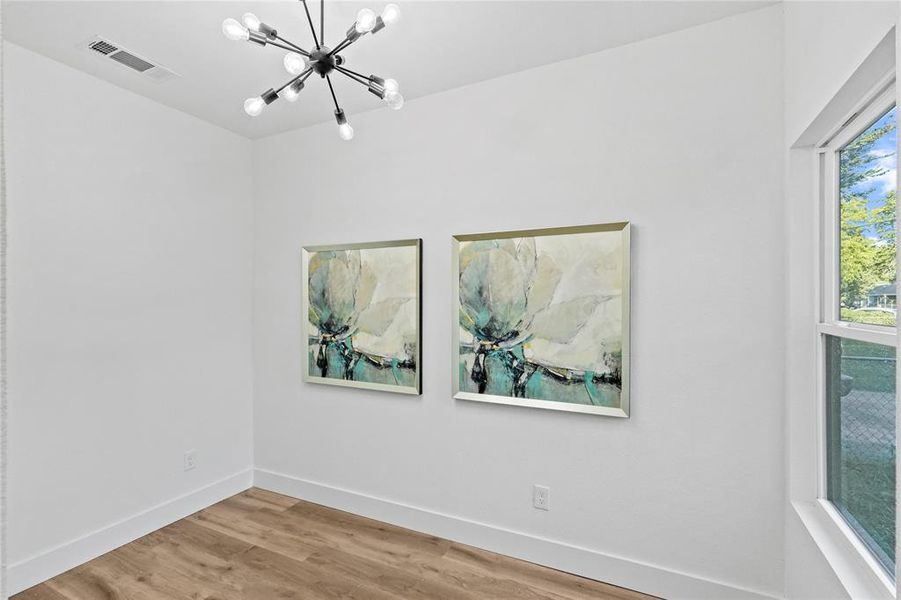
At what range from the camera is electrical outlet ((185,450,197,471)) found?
3.08 meters

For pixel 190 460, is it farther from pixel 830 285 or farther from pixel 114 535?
pixel 830 285

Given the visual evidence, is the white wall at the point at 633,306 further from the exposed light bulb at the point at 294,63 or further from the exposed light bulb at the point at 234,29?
the exposed light bulb at the point at 234,29

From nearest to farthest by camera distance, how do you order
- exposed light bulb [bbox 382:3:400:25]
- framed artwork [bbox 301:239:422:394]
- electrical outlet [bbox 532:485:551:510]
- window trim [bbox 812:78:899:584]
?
1. window trim [bbox 812:78:899:584]
2. exposed light bulb [bbox 382:3:400:25]
3. electrical outlet [bbox 532:485:551:510]
4. framed artwork [bbox 301:239:422:394]

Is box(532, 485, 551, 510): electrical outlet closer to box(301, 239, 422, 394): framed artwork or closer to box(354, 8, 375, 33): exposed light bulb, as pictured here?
box(301, 239, 422, 394): framed artwork

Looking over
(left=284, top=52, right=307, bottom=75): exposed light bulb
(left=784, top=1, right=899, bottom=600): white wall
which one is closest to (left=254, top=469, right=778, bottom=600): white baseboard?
(left=784, top=1, right=899, bottom=600): white wall

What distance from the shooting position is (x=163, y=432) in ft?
9.66

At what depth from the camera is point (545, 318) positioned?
248 centimetres

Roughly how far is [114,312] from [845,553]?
3.49 m

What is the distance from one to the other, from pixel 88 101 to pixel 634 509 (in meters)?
3.53

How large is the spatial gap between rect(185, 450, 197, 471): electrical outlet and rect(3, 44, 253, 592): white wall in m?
0.04

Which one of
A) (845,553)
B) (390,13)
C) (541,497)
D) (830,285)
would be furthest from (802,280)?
(390,13)

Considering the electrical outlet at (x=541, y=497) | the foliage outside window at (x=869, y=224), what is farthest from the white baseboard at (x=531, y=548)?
the foliage outside window at (x=869, y=224)

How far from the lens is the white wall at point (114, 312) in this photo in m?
2.33

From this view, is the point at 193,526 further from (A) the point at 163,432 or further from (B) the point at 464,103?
(B) the point at 464,103
